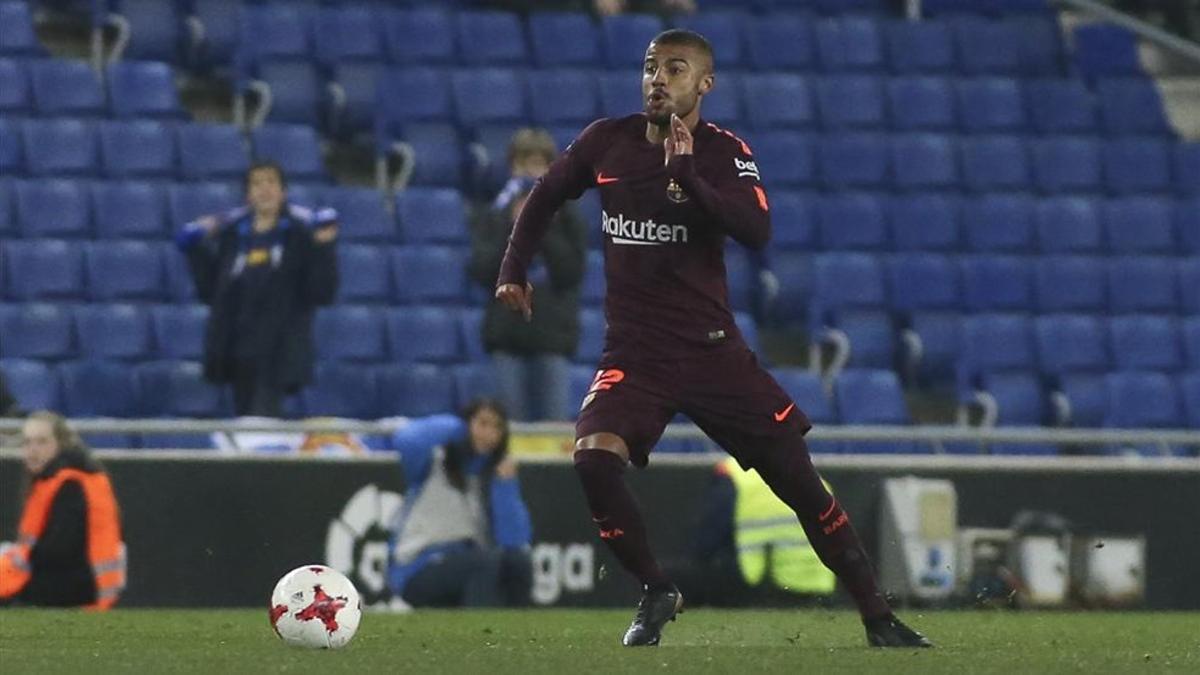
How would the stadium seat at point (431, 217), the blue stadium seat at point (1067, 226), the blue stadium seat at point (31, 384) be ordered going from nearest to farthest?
the blue stadium seat at point (31, 384), the stadium seat at point (431, 217), the blue stadium seat at point (1067, 226)

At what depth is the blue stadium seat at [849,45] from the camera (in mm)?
17594

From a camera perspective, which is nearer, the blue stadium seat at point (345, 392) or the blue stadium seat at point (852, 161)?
the blue stadium seat at point (345, 392)

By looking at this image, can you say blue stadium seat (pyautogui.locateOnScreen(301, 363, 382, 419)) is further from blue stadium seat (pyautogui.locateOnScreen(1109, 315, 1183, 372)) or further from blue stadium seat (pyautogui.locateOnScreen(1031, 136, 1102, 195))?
blue stadium seat (pyautogui.locateOnScreen(1031, 136, 1102, 195))

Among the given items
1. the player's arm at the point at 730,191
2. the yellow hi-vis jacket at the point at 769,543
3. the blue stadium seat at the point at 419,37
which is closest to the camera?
the player's arm at the point at 730,191

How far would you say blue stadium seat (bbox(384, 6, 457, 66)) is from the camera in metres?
16.5

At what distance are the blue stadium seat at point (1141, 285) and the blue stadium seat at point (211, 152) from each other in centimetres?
550

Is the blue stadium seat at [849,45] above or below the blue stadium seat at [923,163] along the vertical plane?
above

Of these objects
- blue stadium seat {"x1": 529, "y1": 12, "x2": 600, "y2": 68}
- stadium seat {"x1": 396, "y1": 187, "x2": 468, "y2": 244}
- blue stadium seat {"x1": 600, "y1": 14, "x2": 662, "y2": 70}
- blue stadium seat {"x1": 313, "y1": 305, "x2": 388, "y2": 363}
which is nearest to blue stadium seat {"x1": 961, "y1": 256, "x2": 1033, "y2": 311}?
blue stadium seat {"x1": 600, "y1": 14, "x2": 662, "y2": 70}

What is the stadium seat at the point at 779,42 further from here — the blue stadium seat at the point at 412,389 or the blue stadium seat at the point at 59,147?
the blue stadium seat at the point at 59,147

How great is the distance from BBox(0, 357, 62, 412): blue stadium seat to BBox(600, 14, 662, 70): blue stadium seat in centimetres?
479

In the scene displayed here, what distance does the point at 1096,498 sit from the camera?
43.2 ft

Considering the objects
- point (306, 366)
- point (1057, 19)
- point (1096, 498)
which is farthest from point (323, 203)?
point (1057, 19)

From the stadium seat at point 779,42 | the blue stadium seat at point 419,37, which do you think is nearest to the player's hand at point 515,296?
the blue stadium seat at point 419,37

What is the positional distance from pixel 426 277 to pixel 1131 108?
566 cm
